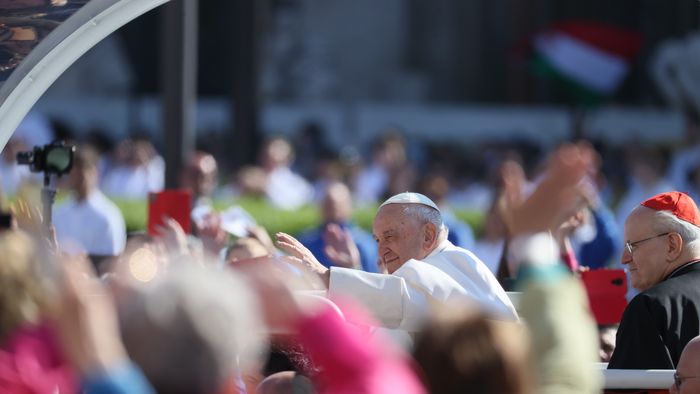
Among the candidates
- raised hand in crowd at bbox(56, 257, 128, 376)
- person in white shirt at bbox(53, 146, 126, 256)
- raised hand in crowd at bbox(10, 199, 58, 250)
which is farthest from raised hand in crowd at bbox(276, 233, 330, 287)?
person in white shirt at bbox(53, 146, 126, 256)

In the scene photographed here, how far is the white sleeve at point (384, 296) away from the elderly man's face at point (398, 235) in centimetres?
58

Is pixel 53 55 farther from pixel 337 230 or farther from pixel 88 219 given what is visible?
pixel 88 219

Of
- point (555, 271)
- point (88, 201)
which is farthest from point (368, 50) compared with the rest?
point (555, 271)

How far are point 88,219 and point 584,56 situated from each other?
10.5 meters

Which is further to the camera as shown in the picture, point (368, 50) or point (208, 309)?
point (368, 50)

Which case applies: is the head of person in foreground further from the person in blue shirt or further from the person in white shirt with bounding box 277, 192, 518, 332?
the person in blue shirt

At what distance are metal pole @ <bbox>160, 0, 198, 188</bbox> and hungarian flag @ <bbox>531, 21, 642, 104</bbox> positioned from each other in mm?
9843

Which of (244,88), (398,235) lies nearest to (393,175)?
(244,88)

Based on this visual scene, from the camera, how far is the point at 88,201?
9383 millimetres

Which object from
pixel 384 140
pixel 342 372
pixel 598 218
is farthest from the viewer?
pixel 384 140

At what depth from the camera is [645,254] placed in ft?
19.1

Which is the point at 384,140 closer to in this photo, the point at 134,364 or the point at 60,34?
the point at 60,34

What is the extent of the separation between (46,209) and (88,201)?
3279 mm

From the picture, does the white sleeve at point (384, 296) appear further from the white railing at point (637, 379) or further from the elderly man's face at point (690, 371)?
the elderly man's face at point (690, 371)
